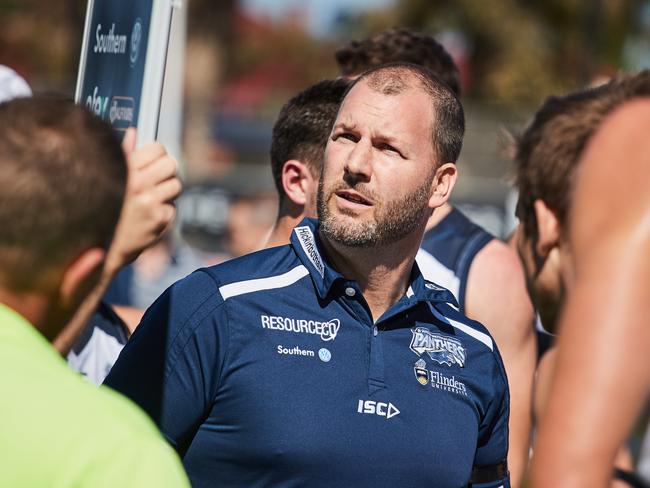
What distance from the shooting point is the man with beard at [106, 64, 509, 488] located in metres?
2.73

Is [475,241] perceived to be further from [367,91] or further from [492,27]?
[492,27]

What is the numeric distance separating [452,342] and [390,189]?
0.47 meters

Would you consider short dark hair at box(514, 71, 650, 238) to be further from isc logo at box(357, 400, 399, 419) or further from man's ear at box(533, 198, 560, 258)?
isc logo at box(357, 400, 399, 419)

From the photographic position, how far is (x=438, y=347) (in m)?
3.05

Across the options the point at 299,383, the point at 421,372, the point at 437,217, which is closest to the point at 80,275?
the point at 299,383

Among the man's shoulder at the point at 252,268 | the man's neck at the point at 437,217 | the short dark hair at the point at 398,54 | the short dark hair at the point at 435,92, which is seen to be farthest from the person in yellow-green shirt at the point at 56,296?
the short dark hair at the point at 398,54

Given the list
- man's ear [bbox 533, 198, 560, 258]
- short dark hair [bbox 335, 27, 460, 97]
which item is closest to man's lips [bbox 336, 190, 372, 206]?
man's ear [bbox 533, 198, 560, 258]

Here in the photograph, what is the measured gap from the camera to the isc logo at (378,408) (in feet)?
9.22

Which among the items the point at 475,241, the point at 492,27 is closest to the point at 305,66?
the point at 492,27

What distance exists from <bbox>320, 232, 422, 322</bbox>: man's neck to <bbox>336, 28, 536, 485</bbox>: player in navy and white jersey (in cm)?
72

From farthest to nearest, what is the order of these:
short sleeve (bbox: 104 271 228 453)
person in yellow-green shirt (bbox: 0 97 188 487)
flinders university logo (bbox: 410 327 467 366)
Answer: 1. flinders university logo (bbox: 410 327 467 366)
2. short sleeve (bbox: 104 271 228 453)
3. person in yellow-green shirt (bbox: 0 97 188 487)

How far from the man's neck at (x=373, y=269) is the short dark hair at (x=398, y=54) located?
1561 millimetres

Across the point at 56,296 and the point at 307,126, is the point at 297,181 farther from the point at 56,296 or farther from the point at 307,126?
the point at 56,296

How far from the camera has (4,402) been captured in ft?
5.25
